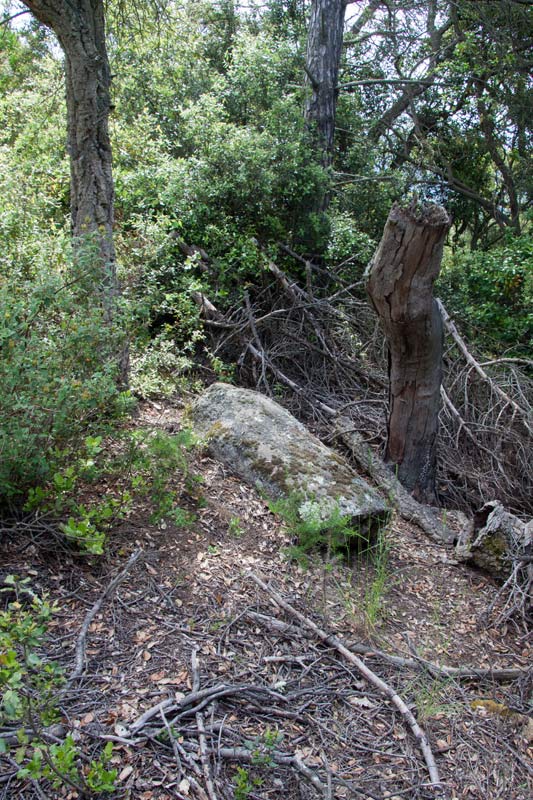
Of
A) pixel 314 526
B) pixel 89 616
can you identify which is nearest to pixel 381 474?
pixel 314 526

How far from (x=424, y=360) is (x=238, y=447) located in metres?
1.64

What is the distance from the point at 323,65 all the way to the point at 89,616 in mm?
8380

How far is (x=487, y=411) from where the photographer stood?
5766 mm

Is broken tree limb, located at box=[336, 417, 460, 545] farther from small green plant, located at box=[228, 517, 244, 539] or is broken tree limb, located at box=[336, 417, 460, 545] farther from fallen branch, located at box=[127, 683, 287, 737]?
fallen branch, located at box=[127, 683, 287, 737]

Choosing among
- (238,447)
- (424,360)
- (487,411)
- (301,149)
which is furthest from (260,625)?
(301,149)

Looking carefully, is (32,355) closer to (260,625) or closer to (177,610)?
(177,610)

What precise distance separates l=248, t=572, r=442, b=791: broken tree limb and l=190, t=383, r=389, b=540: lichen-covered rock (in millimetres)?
651

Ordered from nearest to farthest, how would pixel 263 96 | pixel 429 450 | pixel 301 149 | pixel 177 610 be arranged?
1. pixel 177 610
2. pixel 429 450
3. pixel 301 149
4. pixel 263 96

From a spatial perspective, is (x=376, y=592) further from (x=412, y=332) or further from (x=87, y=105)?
(x=87, y=105)

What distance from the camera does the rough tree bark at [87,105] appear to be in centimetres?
432

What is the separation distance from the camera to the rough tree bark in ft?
14.2

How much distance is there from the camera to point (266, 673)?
8.96 feet

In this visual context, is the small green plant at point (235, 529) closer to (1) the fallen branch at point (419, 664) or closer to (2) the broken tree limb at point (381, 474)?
(1) the fallen branch at point (419, 664)

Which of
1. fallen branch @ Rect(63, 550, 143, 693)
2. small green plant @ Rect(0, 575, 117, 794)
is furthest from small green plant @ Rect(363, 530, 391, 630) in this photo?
small green plant @ Rect(0, 575, 117, 794)
